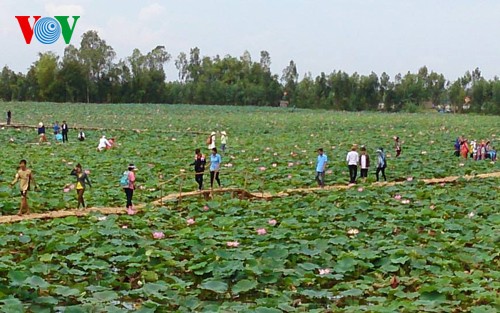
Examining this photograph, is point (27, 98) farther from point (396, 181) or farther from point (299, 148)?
point (396, 181)

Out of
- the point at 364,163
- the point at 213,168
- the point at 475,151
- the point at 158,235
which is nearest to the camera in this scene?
the point at 158,235

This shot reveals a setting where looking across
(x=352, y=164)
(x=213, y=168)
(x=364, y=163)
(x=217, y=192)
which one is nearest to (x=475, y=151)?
(x=364, y=163)

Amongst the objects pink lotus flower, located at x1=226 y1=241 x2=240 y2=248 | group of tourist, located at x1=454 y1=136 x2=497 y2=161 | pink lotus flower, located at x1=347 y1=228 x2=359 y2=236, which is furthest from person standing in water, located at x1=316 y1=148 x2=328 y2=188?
group of tourist, located at x1=454 y1=136 x2=497 y2=161

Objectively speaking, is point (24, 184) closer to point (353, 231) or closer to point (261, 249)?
point (261, 249)

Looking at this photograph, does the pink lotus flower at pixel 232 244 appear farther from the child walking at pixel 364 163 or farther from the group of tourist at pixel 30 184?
the child walking at pixel 364 163

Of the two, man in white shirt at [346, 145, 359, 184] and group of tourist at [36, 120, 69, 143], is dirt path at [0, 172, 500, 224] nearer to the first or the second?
man in white shirt at [346, 145, 359, 184]

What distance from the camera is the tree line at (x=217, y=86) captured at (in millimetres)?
64875

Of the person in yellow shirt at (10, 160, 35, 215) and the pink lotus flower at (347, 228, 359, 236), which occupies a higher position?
the person in yellow shirt at (10, 160, 35, 215)

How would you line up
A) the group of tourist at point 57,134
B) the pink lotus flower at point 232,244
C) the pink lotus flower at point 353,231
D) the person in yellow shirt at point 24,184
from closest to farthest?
the pink lotus flower at point 232,244 < the pink lotus flower at point 353,231 < the person in yellow shirt at point 24,184 < the group of tourist at point 57,134

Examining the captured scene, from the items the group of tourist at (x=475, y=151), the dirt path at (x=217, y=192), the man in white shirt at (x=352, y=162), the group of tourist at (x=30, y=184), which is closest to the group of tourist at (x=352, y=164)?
the man in white shirt at (x=352, y=162)

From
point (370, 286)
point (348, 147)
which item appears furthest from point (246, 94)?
point (370, 286)

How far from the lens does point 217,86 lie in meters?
72.4

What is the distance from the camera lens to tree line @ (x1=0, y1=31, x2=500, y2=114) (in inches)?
2554

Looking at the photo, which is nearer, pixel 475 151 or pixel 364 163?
pixel 364 163
